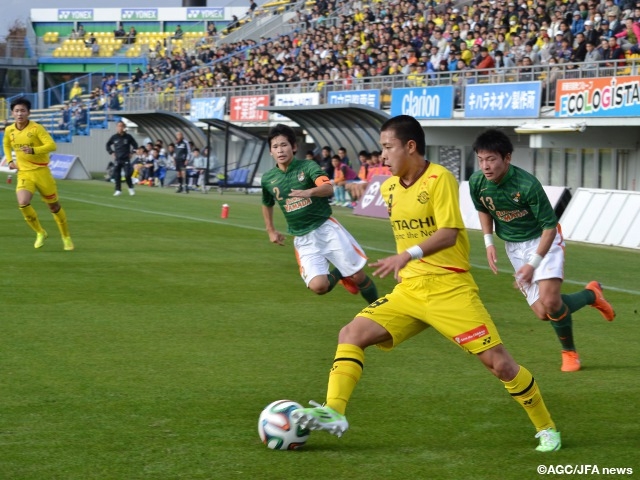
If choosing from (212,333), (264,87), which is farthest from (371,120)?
(212,333)

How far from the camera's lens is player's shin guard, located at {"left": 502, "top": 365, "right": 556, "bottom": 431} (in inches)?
245

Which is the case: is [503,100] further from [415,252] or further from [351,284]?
[415,252]

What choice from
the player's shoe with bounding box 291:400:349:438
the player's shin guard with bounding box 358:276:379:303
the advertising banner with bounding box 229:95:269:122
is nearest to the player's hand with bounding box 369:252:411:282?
the player's shoe with bounding box 291:400:349:438

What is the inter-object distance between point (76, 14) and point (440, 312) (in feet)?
284

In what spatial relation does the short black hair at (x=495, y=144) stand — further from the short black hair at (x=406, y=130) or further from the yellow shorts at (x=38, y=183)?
the yellow shorts at (x=38, y=183)

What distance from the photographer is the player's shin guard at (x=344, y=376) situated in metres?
6.20

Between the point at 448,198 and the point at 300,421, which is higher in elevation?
the point at 448,198

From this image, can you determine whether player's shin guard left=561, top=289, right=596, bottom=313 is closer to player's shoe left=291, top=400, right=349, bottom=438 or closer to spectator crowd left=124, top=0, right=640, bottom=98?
player's shoe left=291, top=400, right=349, bottom=438

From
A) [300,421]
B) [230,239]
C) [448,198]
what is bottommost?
[230,239]

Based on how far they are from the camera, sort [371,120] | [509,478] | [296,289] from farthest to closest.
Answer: [371,120]
[296,289]
[509,478]

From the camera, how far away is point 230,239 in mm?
20766

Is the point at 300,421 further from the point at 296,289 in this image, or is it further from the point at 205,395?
the point at 296,289

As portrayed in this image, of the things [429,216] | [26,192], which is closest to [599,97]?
[26,192]

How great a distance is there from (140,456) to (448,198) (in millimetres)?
2303
